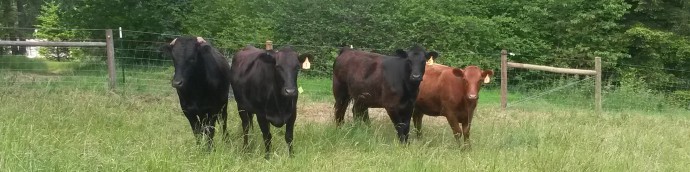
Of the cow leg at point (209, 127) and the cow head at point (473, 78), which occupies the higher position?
the cow head at point (473, 78)

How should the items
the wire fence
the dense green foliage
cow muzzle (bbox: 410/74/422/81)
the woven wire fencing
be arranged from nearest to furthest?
1. cow muzzle (bbox: 410/74/422/81)
2. the woven wire fencing
3. the wire fence
4. the dense green foliage

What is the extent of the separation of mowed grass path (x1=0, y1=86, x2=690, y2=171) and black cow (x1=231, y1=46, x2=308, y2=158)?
0.94ft

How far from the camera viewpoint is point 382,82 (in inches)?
304

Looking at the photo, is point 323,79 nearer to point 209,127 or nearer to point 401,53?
point 401,53

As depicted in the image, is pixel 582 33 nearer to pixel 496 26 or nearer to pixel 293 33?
pixel 496 26

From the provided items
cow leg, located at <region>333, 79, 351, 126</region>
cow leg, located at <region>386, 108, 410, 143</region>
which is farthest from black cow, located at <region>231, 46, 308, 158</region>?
cow leg, located at <region>333, 79, 351, 126</region>

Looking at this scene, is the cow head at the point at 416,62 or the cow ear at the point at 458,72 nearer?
the cow head at the point at 416,62

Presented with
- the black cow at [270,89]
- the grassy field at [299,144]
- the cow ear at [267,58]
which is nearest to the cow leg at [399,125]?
the grassy field at [299,144]

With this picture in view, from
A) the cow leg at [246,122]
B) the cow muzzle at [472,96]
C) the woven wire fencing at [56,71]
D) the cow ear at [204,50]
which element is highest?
the cow ear at [204,50]

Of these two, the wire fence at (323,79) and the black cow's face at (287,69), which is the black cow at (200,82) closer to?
the black cow's face at (287,69)

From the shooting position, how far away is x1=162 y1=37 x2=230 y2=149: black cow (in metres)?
6.16

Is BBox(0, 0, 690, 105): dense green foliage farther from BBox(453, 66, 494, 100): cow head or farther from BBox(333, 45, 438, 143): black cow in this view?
BBox(453, 66, 494, 100): cow head

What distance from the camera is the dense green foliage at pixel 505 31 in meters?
18.8

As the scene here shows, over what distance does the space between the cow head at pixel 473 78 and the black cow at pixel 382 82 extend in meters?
0.49
